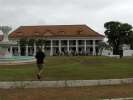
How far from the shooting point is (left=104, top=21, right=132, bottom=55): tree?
112m

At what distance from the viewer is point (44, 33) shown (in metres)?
122

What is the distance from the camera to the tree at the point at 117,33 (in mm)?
112250

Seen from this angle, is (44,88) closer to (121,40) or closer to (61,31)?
(121,40)

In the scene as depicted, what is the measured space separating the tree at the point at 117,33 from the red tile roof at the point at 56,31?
433cm

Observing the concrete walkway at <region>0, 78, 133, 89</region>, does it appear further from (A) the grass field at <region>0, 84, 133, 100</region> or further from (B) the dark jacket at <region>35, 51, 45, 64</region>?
(B) the dark jacket at <region>35, 51, 45, 64</region>

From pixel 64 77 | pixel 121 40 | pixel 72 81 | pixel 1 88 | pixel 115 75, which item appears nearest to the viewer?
pixel 1 88

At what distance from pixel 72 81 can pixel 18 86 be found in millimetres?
3090

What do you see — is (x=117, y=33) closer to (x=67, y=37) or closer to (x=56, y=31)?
(x=67, y=37)

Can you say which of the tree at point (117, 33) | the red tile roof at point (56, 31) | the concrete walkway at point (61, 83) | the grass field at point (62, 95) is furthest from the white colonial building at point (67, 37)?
the grass field at point (62, 95)

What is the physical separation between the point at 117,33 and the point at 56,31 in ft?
65.1

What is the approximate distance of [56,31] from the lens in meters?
123

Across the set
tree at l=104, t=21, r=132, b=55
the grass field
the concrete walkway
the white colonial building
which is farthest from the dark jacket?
the white colonial building

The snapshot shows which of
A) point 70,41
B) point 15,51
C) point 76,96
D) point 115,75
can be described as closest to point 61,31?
point 70,41

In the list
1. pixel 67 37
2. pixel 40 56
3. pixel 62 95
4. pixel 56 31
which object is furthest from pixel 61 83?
pixel 56 31
